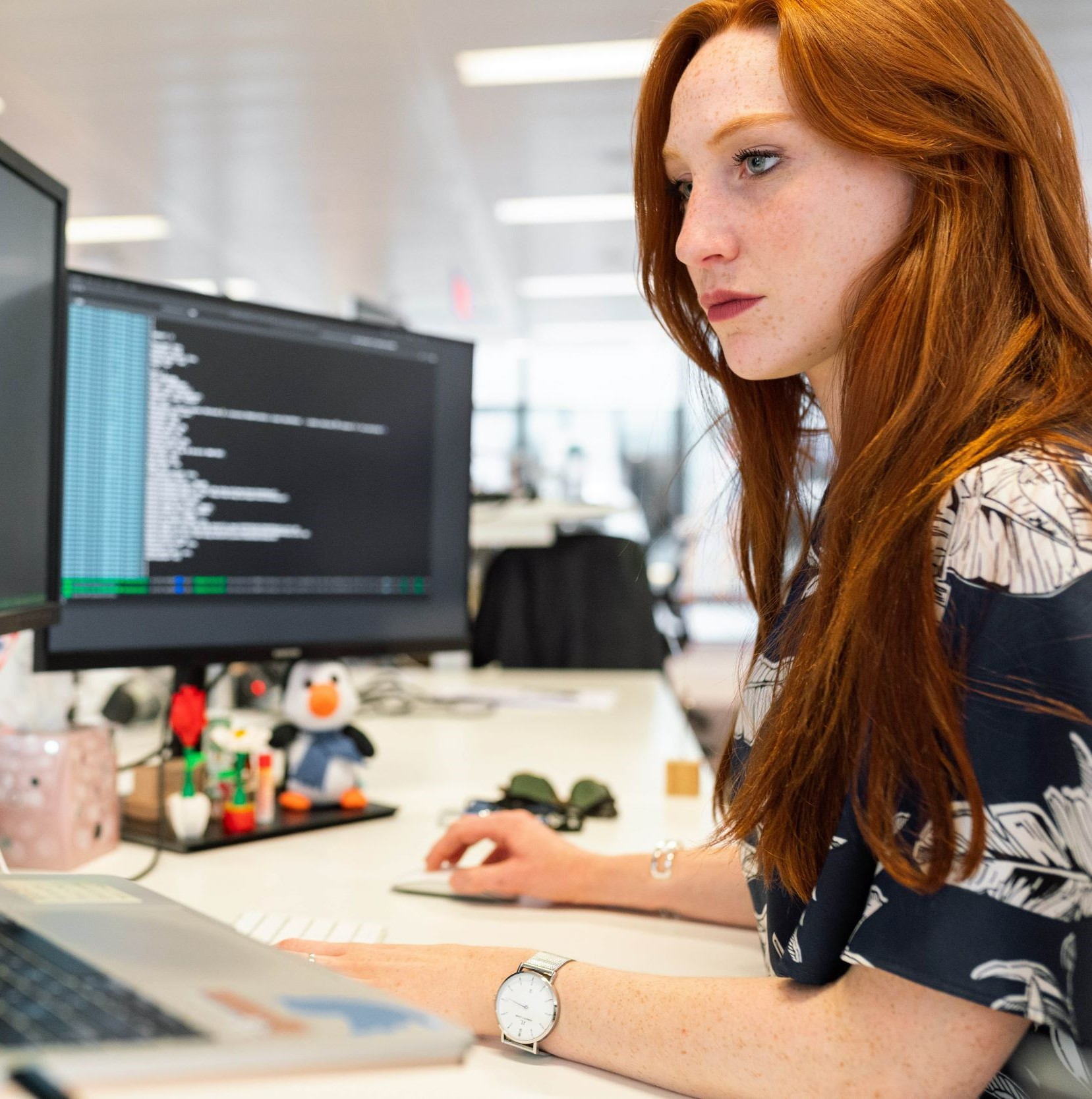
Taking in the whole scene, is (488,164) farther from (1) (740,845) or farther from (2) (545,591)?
(1) (740,845)

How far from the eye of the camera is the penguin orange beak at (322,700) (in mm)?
1216

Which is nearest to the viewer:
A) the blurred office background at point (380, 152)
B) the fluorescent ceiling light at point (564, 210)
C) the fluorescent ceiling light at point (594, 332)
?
the blurred office background at point (380, 152)

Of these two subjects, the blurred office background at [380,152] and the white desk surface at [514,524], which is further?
the blurred office background at [380,152]

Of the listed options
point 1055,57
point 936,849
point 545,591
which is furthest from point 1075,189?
point 1055,57

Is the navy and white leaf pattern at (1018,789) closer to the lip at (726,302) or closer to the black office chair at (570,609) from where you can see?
the lip at (726,302)

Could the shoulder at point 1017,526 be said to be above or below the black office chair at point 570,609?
above

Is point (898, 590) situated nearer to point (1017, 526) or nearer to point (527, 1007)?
point (1017, 526)

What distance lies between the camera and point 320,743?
123 centimetres

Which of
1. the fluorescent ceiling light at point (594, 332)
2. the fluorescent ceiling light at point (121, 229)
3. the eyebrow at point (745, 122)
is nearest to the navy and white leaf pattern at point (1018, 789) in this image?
the eyebrow at point (745, 122)

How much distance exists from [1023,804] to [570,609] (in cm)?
207

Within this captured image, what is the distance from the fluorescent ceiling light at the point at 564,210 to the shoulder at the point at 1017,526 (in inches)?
214

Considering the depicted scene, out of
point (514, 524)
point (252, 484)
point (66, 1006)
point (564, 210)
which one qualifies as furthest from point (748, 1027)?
point (564, 210)

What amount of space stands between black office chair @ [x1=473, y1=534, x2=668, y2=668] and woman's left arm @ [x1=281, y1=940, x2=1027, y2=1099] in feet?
6.00

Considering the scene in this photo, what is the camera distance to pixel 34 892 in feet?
1.91
